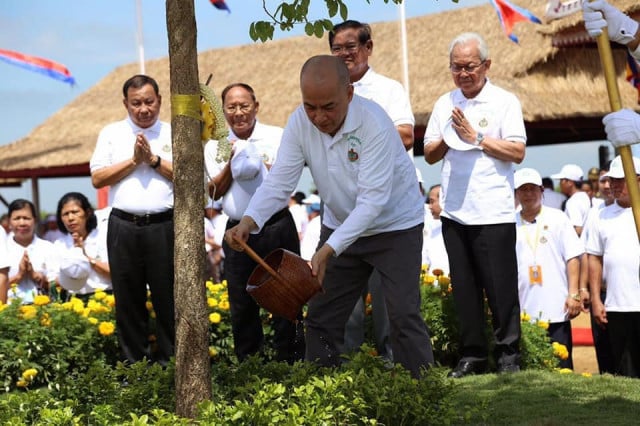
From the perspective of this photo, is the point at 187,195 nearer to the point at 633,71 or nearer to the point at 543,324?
the point at 633,71

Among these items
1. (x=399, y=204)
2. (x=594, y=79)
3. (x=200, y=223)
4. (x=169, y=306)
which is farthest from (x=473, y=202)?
(x=594, y=79)

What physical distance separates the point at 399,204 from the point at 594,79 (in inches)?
539

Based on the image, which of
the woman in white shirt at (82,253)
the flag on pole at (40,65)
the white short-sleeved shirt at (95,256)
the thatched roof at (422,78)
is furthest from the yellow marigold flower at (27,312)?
the flag on pole at (40,65)

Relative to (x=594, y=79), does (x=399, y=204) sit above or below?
below

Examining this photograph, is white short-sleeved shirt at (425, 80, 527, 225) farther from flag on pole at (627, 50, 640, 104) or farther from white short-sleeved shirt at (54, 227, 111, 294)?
white short-sleeved shirt at (54, 227, 111, 294)

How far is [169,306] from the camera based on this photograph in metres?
7.03

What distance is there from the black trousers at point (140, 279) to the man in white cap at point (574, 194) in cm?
597

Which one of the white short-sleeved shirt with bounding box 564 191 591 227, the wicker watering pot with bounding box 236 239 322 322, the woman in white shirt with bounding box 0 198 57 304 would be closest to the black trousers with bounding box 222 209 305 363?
the wicker watering pot with bounding box 236 239 322 322

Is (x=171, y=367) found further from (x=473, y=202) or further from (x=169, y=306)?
(x=473, y=202)

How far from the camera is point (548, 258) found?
7852 mm

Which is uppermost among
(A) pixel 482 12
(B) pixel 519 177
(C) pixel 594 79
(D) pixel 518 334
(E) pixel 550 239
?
(A) pixel 482 12

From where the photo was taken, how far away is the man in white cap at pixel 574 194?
11523mm

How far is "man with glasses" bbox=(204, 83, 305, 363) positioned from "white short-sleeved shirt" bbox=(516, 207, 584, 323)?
6.67 feet

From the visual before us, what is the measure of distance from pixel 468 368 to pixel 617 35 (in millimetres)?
2444
